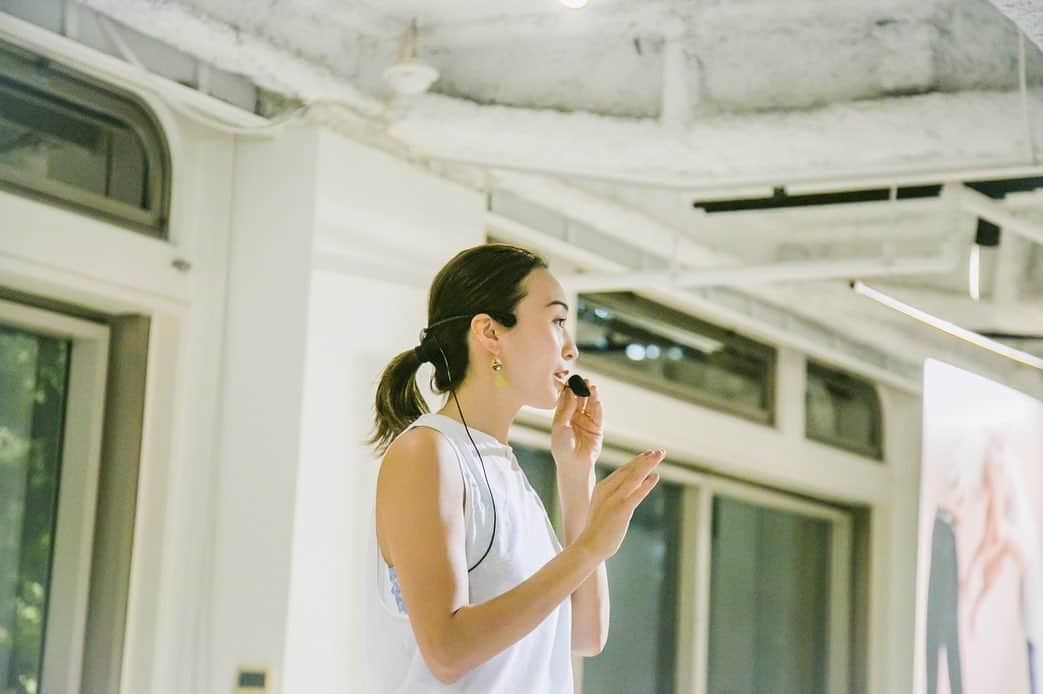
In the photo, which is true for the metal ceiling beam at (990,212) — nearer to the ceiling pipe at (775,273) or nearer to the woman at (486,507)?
the ceiling pipe at (775,273)

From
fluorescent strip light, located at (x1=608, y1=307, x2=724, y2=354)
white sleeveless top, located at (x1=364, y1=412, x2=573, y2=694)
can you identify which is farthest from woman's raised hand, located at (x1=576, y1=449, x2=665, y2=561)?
fluorescent strip light, located at (x1=608, y1=307, x2=724, y2=354)

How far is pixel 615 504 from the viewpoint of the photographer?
1.50m

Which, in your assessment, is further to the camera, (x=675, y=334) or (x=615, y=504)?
(x=675, y=334)

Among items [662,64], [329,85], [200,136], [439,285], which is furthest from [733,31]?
[439,285]

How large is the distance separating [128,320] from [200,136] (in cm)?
54

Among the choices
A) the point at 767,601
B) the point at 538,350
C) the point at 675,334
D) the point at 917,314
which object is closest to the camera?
the point at 538,350

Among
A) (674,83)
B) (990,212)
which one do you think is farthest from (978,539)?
(674,83)

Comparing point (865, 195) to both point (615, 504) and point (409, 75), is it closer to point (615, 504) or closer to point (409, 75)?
point (409, 75)

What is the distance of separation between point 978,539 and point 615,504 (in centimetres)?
384

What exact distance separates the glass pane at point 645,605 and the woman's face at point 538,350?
3955mm

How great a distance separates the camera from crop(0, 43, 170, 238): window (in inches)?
127

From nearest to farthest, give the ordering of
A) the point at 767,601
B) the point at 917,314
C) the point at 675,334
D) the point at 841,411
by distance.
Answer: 1. the point at 917,314
2. the point at 675,334
3. the point at 767,601
4. the point at 841,411

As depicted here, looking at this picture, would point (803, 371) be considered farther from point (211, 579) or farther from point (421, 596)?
point (421, 596)

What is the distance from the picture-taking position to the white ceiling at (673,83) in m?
3.50
